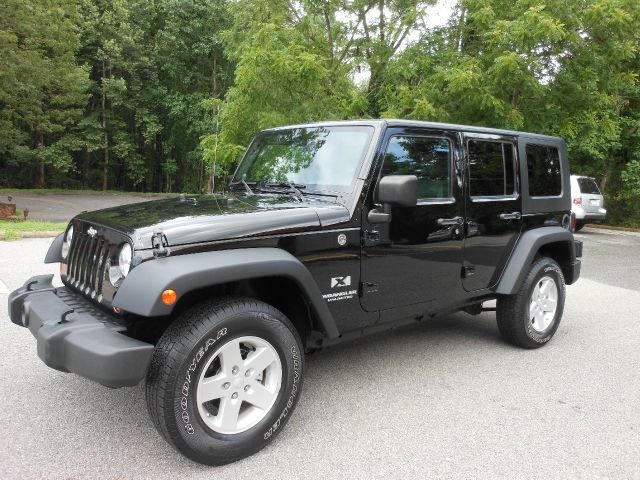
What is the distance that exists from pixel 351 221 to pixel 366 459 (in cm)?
137

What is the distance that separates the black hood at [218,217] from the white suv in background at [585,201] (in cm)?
1438

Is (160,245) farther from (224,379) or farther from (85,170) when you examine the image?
(85,170)

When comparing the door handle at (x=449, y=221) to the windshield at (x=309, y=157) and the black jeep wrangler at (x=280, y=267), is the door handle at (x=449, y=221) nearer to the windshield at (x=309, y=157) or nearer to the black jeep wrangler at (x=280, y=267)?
the black jeep wrangler at (x=280, y=267)

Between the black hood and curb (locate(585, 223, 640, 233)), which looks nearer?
the black hood

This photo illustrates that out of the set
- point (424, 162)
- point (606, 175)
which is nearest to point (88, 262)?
point (424, 162)

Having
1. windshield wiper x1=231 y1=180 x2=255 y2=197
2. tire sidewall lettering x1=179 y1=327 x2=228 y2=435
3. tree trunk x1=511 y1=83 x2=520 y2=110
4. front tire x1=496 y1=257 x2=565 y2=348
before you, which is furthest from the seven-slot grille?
tree trunk x1=511 y1=83 x2=520 y2=110

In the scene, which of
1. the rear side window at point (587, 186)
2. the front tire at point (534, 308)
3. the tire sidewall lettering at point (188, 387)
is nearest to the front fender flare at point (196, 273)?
the tire sidewall lettering at point (188, 387)

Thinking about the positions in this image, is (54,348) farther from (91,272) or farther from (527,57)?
(527,57)

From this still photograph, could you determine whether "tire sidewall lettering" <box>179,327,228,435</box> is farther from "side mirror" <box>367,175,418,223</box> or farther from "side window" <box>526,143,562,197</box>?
"side window" <box>526,143,562,197</box>

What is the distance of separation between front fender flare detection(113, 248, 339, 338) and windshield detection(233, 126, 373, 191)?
79 centimetres

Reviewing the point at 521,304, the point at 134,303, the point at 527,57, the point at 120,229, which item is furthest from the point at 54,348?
the point at 527,57

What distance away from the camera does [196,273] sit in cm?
245

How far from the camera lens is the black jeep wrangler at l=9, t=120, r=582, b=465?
2502mm

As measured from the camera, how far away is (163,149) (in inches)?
1341
